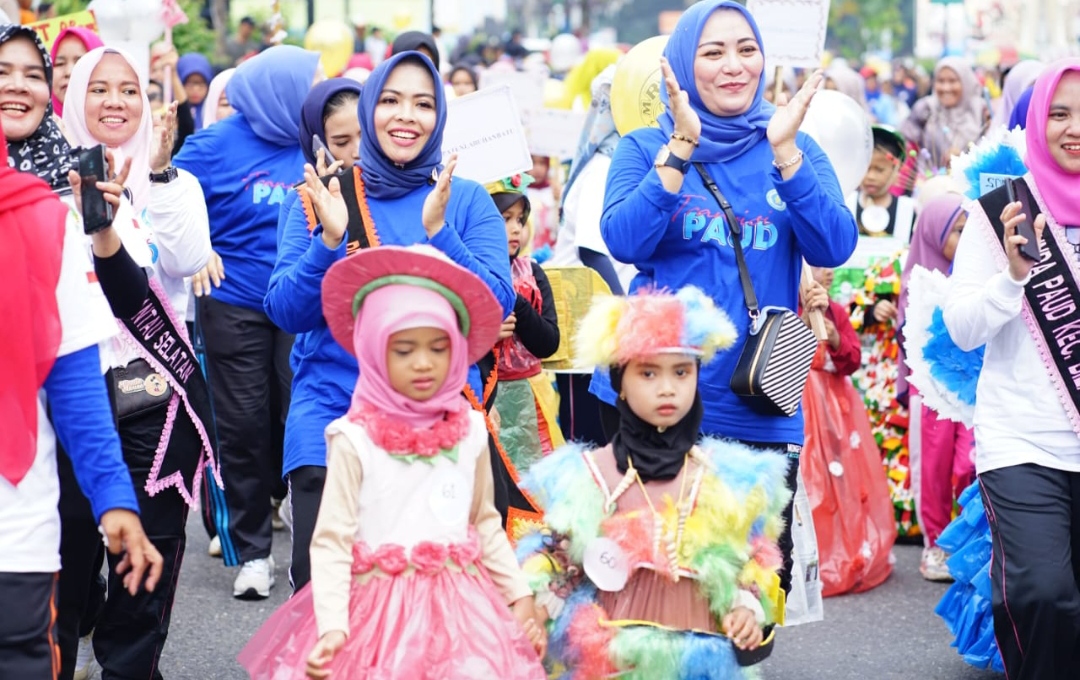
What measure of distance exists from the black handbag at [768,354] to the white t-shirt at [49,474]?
1893mm

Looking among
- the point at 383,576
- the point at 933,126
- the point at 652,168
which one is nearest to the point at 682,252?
the point at 652,168

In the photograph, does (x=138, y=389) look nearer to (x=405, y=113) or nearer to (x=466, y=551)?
(x=405, y=113)

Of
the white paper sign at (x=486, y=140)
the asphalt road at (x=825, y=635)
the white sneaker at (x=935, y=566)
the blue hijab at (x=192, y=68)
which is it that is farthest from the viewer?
the blue hijab at (x=192, y=68)

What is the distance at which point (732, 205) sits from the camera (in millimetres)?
4879

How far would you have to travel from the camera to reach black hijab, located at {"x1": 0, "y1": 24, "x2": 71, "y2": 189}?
430 centimetres

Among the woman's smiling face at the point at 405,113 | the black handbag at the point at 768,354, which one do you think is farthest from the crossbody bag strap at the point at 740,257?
the woman's smiling face at the point at 405,113

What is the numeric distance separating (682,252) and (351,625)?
1.70 m

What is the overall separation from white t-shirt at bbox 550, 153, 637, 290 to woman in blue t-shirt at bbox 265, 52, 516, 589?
6.55 feet

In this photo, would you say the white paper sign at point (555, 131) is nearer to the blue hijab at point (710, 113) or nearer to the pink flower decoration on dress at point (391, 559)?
the blue hijab at point (710, 113)

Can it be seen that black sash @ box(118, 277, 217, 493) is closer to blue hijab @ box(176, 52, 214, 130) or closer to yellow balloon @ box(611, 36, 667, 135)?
yellow balloon @ box(611, 36, 667, 135)

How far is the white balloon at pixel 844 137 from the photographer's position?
7715 mm

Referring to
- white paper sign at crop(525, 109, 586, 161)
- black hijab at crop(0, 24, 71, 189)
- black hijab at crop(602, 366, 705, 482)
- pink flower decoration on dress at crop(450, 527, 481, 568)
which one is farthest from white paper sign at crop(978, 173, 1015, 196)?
white paper sign at crop(525, 109, 586, 161)

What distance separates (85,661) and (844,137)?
169 inches

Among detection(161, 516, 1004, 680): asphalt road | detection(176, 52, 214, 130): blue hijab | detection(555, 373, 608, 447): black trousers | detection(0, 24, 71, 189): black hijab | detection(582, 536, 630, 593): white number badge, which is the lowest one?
detection(161, 516, 1004, 680): asphalt road
